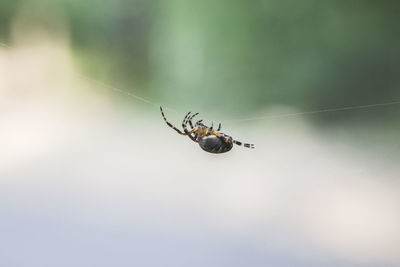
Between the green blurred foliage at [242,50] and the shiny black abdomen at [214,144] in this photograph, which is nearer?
the shiny black abdomen at [214,144]

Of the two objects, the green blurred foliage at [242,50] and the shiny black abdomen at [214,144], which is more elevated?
the green blurred foliage at [242,50]

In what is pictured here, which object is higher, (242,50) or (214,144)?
(242,50)

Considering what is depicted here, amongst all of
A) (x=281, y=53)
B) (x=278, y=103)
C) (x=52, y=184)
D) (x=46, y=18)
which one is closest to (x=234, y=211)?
(x=278, y=103)

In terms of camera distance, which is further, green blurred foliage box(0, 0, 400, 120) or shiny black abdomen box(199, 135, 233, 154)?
green blurred foliage box(0, 0, 400, 120)

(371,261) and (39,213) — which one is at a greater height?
(371,261)

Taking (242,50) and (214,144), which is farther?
(242,50)

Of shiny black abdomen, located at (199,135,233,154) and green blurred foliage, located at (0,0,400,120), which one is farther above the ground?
green blurred foliage, located at (0,0,400,120)

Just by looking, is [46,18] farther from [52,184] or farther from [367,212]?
[367,212]

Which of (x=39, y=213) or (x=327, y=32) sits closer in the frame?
(x=327, y=32)
